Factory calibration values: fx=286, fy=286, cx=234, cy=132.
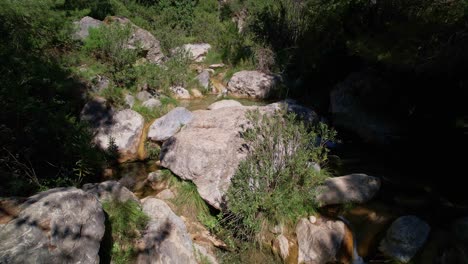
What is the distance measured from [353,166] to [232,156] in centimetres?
240

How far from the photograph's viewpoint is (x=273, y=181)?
3881mm

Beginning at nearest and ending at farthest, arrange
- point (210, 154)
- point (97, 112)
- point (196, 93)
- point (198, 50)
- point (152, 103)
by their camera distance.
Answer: point (210, 154) < point (97, 112) < point (152, 103) < point (196, 93) < point (198, 50)

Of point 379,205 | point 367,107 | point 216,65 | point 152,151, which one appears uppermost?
point 367,107

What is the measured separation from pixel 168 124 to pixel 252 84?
3.36m

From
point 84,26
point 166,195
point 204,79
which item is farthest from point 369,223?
point 84,26

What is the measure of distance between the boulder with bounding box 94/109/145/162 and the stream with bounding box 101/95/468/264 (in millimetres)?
345

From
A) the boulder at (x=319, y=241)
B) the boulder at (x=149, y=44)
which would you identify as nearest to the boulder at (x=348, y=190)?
the boulder at (x=319, y=241)

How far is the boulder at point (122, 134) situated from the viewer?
570 centimetres

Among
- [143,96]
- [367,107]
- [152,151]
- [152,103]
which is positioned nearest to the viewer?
[152,151]

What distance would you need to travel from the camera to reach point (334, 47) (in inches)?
284

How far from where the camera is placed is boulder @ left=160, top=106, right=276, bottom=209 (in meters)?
4.21

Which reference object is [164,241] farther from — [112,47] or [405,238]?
[112,47]

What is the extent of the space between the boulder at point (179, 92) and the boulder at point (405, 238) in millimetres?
5989

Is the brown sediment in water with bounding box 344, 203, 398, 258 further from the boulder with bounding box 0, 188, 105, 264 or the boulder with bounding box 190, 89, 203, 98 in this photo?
the boulder with bounding box 190, 89, 203, 98
